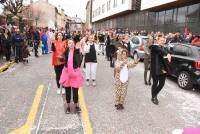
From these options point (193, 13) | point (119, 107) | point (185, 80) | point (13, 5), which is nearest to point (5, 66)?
point (185, 80)

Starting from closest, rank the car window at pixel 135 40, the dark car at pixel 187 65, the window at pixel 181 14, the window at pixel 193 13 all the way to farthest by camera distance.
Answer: the dark car at pixel 187 65 < the car window at pixel 135 40 < the window at pixel 193 13 < the window at pixel 181 14

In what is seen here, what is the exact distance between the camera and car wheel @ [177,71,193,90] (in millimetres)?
9846

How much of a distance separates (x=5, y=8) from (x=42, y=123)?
46.8m

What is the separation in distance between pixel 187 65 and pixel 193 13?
14.3 metres

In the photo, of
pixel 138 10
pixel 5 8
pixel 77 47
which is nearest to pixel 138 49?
pixel 77 47

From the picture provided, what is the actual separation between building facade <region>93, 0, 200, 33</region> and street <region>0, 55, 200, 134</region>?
45.9 feet

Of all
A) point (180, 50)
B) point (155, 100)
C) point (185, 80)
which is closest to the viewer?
point (155, 100)

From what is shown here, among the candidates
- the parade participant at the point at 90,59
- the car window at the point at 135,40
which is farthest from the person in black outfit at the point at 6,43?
the parade participant at the point at 90,59

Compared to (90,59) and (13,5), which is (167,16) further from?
(13,5)

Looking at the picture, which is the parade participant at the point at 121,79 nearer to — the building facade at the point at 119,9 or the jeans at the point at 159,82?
the jeans at the point at 159,82

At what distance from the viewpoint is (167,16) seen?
28.5 metres

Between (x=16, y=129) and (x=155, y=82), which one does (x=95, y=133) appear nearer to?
(x=16, y=129)

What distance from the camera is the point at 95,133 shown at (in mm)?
5727

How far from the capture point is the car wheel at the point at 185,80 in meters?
9.85
